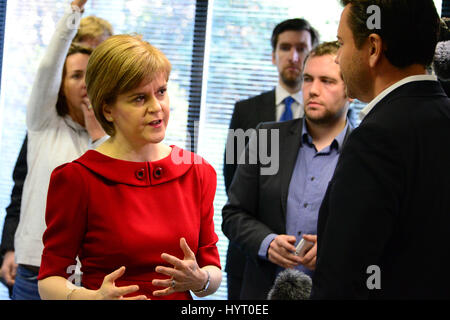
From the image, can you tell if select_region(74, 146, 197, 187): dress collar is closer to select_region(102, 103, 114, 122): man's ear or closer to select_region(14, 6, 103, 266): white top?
select_region(102, 103, 114, 122): man's ear

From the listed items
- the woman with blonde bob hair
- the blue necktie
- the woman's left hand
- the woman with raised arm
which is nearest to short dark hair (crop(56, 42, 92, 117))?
the woman with raised arm

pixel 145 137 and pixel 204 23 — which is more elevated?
pixel 204 23

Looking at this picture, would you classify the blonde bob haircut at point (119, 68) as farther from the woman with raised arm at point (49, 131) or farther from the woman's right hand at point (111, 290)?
the woman with raised arm at point (49, 131)

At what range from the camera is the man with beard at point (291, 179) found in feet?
7.09

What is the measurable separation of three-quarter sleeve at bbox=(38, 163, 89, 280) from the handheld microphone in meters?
0.62

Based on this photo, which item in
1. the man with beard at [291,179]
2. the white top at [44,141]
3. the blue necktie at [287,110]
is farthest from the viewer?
the blue necktie at [287,110]

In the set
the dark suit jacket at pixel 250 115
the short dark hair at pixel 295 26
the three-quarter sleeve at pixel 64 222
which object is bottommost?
the three-quarter sleeve at pixel 64 222

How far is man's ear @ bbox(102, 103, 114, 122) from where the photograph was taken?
58.8 inches

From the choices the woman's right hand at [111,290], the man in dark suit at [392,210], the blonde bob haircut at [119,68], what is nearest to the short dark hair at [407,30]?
the man in dark suit at [392,210]

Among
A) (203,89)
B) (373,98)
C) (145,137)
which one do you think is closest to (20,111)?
(203,89)

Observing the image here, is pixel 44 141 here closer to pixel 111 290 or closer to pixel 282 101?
pixel 111 290

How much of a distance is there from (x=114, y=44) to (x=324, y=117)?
1082mm

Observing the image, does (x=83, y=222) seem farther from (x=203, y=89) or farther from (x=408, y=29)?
(x=203, y=89)

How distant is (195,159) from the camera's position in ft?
5.34
